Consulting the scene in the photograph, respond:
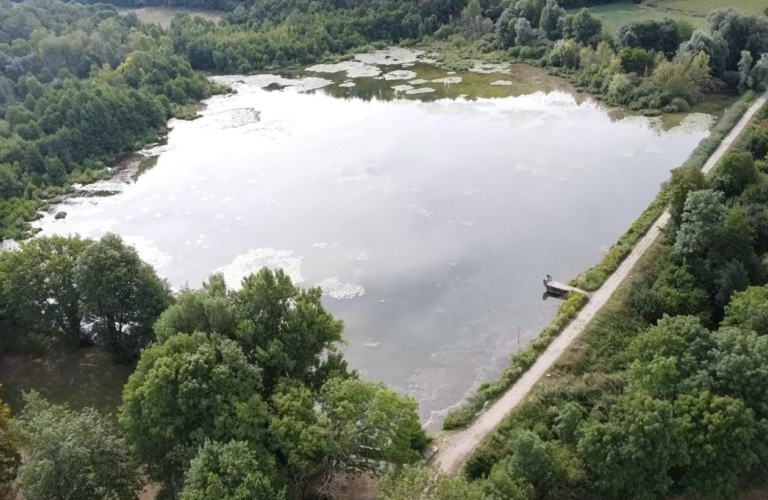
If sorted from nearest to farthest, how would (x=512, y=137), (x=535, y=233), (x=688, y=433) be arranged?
(x=688, y=433), (x=535, y=233), (x=512, y=137)

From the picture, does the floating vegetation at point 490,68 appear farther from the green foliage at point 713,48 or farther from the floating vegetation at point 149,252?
the floating vegetation at point 149,252

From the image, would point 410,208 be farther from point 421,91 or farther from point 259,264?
point 421,91

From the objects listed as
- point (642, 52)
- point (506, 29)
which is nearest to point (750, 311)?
point (642, 52)

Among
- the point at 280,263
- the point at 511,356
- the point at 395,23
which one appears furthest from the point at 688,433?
the point at 395,23

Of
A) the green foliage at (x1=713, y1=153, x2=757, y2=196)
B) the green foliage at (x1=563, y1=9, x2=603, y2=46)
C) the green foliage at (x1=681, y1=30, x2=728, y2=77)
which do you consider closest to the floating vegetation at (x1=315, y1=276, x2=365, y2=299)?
the green foliage at (x1=713, y1=153, x2=757, y2=196)

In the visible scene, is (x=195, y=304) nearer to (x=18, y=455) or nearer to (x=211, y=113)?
(x=18, y=455)

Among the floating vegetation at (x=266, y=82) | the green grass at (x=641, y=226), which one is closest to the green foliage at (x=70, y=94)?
the floating vegetation at (x=266, y=82)
